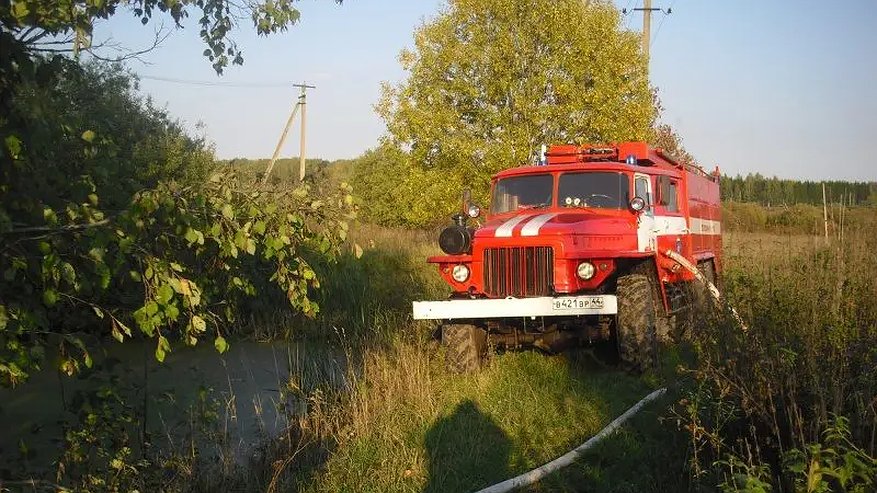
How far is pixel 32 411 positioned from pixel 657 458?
19.5 feet

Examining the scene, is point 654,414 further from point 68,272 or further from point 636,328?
point 68,272

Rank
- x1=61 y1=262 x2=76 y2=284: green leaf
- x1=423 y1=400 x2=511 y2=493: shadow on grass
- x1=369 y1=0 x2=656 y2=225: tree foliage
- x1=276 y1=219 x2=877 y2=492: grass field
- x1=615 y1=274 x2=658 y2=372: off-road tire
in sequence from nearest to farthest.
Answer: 1. x1=61 y1=262 x2=76 y2=284: green leaf
2. x1=276 y1=219 x2=877 y2=492: grass field
3. x1=423 y1=400 x2=511 y2=493: shadow on grass
4. x1=615 y1=274 x2=658 y2=372: off-road tire
5. x1=369 y1=0 x2=656 y2=225: tree foliage

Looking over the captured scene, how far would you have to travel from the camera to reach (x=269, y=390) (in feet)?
29.0

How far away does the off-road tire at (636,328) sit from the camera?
318 inches

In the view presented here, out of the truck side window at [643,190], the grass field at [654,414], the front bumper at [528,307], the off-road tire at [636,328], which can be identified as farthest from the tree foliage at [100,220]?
the truck side window at [643,190]

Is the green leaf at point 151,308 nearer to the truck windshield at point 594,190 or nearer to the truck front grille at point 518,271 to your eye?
the truck front grille at point 518,271

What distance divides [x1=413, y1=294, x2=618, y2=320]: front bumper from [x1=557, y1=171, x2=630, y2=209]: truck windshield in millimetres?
1773

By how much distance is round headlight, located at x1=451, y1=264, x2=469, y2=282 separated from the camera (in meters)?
8.77

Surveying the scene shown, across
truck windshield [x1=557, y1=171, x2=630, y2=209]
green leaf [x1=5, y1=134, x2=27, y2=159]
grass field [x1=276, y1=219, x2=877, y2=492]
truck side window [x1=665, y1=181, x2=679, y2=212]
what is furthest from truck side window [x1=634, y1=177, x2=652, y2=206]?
green leaf [x1=5, y1=134, x2=27, y2=159]

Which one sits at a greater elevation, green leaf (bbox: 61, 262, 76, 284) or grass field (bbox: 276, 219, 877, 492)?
green leaf (bbox: 61, 262, 76, 284)

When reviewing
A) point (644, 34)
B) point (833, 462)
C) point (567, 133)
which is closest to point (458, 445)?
point (833, 462)

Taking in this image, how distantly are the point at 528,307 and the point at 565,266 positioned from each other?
0.70 meters

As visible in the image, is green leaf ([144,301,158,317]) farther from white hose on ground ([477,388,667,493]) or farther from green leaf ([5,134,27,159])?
white hose on ground ([477,388,667,493])

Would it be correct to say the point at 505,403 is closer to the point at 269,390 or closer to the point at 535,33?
the point at 269,390
